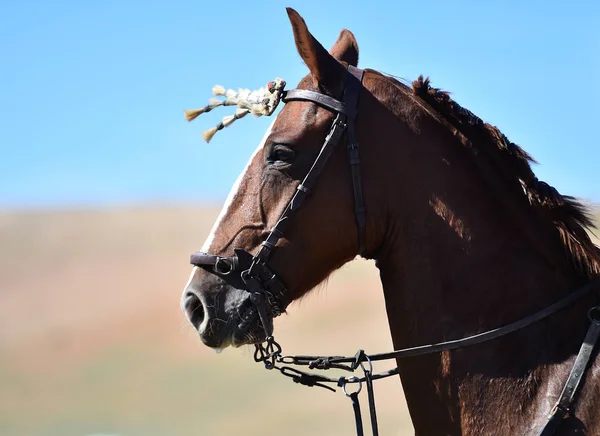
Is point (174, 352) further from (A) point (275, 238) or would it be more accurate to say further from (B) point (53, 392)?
(A) point (275, 238)

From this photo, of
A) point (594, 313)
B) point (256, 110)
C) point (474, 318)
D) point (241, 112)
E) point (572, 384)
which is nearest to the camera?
point (572, 384)

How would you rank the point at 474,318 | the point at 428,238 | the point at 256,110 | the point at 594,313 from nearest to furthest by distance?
1. the point at 594,313
2. the point at 474,318
3. the point at 428,238
4. the point at 256,110

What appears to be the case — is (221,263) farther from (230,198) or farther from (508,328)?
(508,328)

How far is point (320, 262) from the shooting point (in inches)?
152

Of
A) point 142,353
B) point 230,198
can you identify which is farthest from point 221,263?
point 142,353

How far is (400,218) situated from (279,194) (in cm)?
59

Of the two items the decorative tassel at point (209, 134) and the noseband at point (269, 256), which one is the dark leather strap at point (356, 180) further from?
the decorative tassel at point (209, 134)

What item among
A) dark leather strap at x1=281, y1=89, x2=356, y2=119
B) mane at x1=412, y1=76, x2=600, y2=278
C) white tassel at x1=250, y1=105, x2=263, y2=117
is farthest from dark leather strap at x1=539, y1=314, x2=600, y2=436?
white tassel at x1=250, y1=105, x2=263, y2=117

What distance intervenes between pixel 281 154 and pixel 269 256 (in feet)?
1.65

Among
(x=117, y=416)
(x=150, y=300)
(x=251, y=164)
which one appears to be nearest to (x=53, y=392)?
(x=117, y=416)

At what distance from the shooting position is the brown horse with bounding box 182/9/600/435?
362cm

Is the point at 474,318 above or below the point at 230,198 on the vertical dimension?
below

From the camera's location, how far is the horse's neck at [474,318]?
3533mm

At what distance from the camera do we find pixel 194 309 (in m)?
3.86
